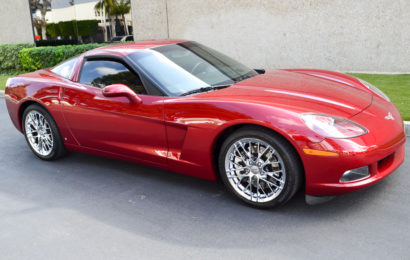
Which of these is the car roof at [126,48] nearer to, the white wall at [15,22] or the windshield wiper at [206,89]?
the windshield wiper at [206,89]

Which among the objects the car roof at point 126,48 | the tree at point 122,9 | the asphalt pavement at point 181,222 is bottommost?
the asphalt pavement at point 181,222

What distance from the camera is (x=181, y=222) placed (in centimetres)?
344

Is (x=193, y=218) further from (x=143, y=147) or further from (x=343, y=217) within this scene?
(x=343, y=217)

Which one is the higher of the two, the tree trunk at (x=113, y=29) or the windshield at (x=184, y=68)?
the tree trunk at (x=113, y=29)

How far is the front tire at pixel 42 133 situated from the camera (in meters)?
4.92

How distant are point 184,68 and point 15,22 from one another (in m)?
14.0

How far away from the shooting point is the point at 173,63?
4.25 metres

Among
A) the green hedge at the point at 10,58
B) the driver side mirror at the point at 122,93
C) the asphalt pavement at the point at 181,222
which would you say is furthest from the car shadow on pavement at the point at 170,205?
the green hedge at the point at 10,58

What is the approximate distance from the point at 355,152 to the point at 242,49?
8568mm

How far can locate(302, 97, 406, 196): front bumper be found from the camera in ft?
10.1

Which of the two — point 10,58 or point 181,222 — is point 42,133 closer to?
point 181,222

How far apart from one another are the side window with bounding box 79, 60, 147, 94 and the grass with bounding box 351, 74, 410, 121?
376 cm

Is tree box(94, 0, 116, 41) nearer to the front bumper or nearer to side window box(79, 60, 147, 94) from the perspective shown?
side window box(79, 60, 147, 94)

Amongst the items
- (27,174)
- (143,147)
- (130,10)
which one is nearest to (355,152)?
(143,147)
